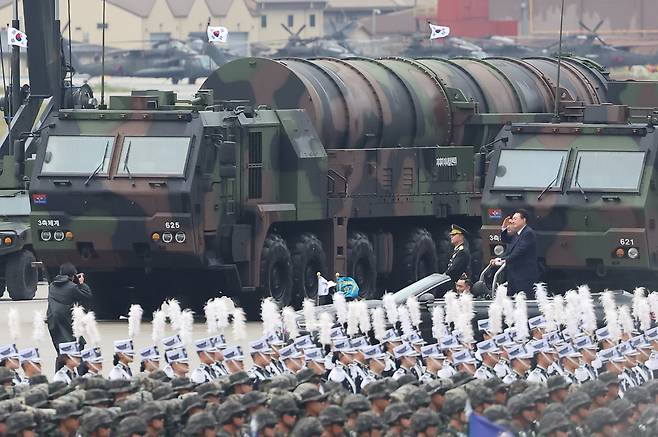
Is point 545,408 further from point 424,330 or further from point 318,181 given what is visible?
point 318,181

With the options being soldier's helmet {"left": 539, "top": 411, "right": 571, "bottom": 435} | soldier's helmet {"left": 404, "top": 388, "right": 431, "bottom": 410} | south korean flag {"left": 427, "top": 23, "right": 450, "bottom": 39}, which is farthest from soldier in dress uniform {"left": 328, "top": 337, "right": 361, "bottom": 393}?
south korean flag {"left": 427, "top": 23, "right": 450, "bottom": 39}

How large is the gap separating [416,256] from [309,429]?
1422 centimetres

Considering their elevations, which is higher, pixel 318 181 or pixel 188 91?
pixel 318 181

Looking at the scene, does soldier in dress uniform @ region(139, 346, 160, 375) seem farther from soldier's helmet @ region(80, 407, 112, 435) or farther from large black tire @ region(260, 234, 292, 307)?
large black tire @ region(260, 234, 292, 307)

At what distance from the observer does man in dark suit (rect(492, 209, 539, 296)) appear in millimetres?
21719

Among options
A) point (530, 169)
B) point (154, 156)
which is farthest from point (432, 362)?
point (154, 156)

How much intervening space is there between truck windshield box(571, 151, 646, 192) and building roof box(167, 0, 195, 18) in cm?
8712

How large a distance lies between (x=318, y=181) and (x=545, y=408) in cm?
1217

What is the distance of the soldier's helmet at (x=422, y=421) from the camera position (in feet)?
46.5

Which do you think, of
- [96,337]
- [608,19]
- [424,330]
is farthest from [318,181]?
[608,19]

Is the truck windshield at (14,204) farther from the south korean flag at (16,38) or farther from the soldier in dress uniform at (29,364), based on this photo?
the soldier in dress uniform at (29,364)

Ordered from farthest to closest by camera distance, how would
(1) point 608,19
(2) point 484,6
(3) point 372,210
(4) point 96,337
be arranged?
(2) point 484,6, (1) point 608,19, (3) point 372,210, (4) point 96,337

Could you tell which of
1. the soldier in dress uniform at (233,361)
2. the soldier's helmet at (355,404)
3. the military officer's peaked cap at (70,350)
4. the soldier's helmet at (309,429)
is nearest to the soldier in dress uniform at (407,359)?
the soldier in dress uniform at (233,361)

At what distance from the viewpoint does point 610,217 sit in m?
23.5
